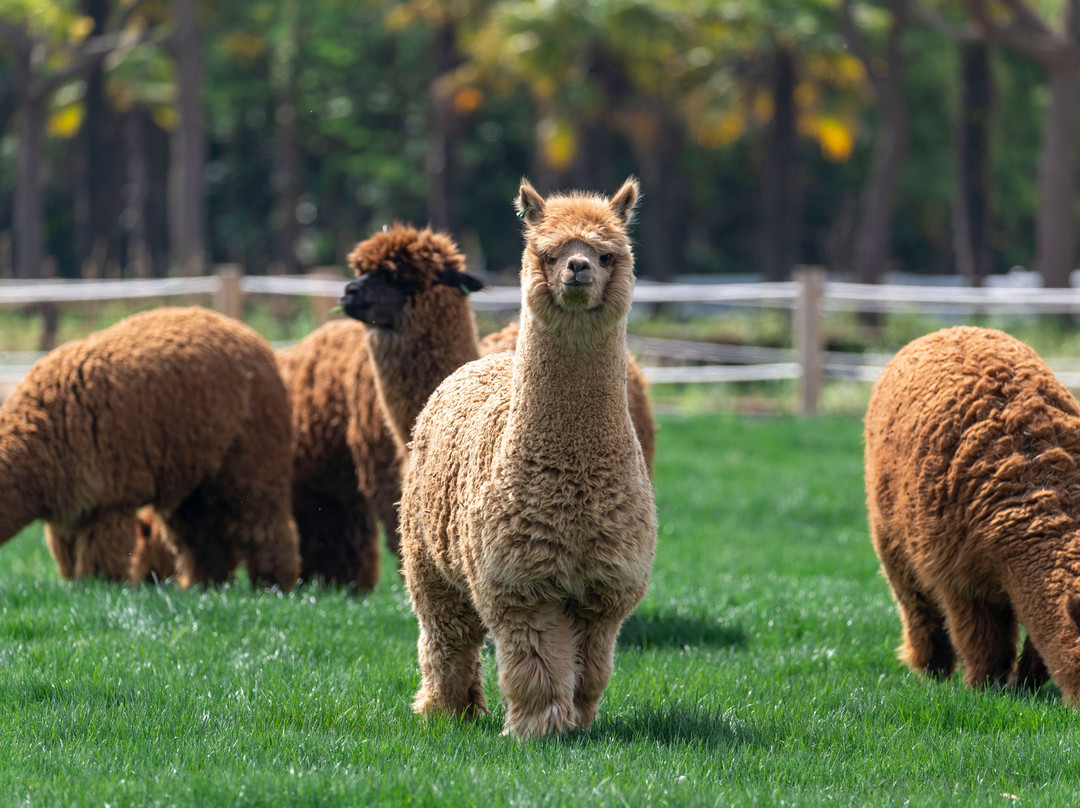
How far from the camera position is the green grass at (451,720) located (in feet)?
13.1

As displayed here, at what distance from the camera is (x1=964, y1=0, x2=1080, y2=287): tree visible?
853 inches

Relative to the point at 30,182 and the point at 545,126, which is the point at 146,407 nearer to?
the point at 545,126

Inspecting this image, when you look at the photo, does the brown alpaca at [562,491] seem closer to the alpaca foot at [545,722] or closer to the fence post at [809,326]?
the alpaca foot at [545,722]

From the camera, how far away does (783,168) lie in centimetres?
2698

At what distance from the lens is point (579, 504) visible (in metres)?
4.37

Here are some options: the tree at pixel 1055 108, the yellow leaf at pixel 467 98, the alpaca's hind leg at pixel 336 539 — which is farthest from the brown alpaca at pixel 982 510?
the yellow leaf at pixel 467 98

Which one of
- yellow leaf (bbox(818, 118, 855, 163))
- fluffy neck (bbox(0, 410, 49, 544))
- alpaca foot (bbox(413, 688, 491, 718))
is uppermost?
yellow leaf (bbox(818, 118, 855, 163))

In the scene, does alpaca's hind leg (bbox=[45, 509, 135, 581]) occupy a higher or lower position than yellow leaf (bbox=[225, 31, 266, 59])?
lower

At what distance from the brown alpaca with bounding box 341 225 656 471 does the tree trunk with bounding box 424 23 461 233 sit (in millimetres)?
22420

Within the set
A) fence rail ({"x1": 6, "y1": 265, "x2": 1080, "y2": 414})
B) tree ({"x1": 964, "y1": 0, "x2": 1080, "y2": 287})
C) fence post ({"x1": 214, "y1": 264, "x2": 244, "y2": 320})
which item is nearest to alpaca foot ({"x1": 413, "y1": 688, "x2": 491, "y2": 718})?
fence rail ({"x1": 6, "y1": 265, "x2": 1080, "y2": 414})

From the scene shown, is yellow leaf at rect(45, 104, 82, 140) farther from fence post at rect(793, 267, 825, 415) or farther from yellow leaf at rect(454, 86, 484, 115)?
fence post at rect(793, 267, 825, 415)

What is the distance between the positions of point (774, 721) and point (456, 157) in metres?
26.6

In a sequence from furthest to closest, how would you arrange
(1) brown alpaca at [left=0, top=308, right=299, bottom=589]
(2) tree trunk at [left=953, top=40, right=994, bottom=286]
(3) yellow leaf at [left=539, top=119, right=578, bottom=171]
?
(3) yellow leaf at [left=539, top=119, right=578, bottom=171] < (2) tree trunk at [left=953, top=40, right=994, bottom=286] < (1) brown alpaca at [left=0, top=308, right=299, bottom=589]

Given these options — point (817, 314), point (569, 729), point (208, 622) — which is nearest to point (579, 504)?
point (569, 729)
